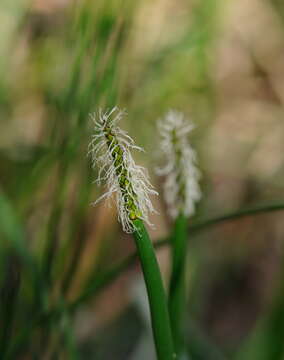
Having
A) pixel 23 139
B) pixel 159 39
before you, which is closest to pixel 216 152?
pixel 159 39

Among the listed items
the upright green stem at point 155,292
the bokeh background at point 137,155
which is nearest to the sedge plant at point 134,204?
the upright green stem at point 155,292

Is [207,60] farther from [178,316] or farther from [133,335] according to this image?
[178,316]

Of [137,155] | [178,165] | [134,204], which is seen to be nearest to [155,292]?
[134,204]

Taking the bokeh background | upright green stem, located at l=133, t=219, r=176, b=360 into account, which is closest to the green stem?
the bokeh background

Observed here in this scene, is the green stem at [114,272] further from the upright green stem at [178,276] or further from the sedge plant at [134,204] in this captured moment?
the sedge plant at [134,204]

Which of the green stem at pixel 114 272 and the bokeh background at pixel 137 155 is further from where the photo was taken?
the bokeh background at pixel 137 155
